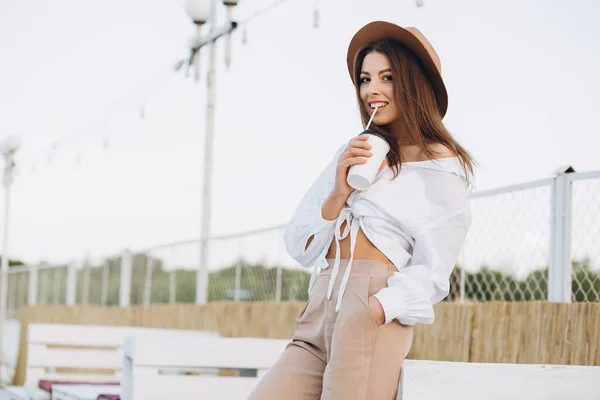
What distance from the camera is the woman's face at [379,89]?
8.27ft

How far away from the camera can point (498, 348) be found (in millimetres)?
3857

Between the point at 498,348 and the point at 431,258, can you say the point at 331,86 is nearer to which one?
the point at 498,348

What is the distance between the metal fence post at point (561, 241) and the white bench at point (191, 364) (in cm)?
124

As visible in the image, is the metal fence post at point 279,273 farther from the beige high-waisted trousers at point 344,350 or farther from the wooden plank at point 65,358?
the beige high-waisted trousers at point 344,350

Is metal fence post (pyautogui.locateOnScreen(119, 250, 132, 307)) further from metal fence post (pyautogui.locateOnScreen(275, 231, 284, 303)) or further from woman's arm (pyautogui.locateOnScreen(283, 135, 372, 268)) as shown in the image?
woman's arm (pyautogui.locateOnScreen(283, 135, 372, 268))

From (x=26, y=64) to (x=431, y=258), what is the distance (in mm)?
17421

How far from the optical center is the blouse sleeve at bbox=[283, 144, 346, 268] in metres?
2.49

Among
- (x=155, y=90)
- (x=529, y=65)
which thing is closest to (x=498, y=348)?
(x=529, y=65)

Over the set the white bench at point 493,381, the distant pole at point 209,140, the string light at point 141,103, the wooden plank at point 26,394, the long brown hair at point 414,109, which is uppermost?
the string light at point 141,103

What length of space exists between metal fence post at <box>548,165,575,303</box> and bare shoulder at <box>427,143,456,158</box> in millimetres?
1800

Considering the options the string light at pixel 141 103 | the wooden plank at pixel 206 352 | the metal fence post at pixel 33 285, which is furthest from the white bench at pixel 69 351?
the metal fence post at pixel 33 285

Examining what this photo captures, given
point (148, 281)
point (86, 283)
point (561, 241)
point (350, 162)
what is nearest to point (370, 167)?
point (350, 162)

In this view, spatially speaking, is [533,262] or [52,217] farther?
[52,217]

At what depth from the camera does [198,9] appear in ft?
32.9
